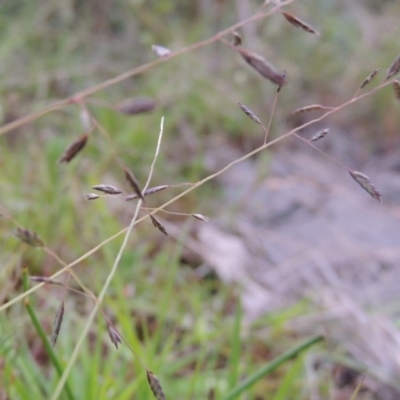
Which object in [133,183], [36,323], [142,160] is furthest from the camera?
[142,160]

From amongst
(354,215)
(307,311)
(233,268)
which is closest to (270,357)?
(307,311)

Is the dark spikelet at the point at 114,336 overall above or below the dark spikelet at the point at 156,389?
above

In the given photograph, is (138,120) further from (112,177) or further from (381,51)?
(381,51)

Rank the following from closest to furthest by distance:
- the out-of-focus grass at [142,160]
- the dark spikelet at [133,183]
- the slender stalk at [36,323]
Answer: the dark spikelet at [133,183]
the slender stalk at [36,323]
the out-of-focus grass at [142,160]

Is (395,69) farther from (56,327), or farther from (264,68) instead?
(56,327)

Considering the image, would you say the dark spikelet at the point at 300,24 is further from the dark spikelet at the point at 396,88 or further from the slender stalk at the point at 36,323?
the slender stalk at the point at 36,323

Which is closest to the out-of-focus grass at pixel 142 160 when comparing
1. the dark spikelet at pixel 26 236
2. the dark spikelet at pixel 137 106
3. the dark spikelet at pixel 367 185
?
the dark spikelet at pixel 26 236

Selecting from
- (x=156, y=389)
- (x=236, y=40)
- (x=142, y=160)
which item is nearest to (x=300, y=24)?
(x=236, y=40)
